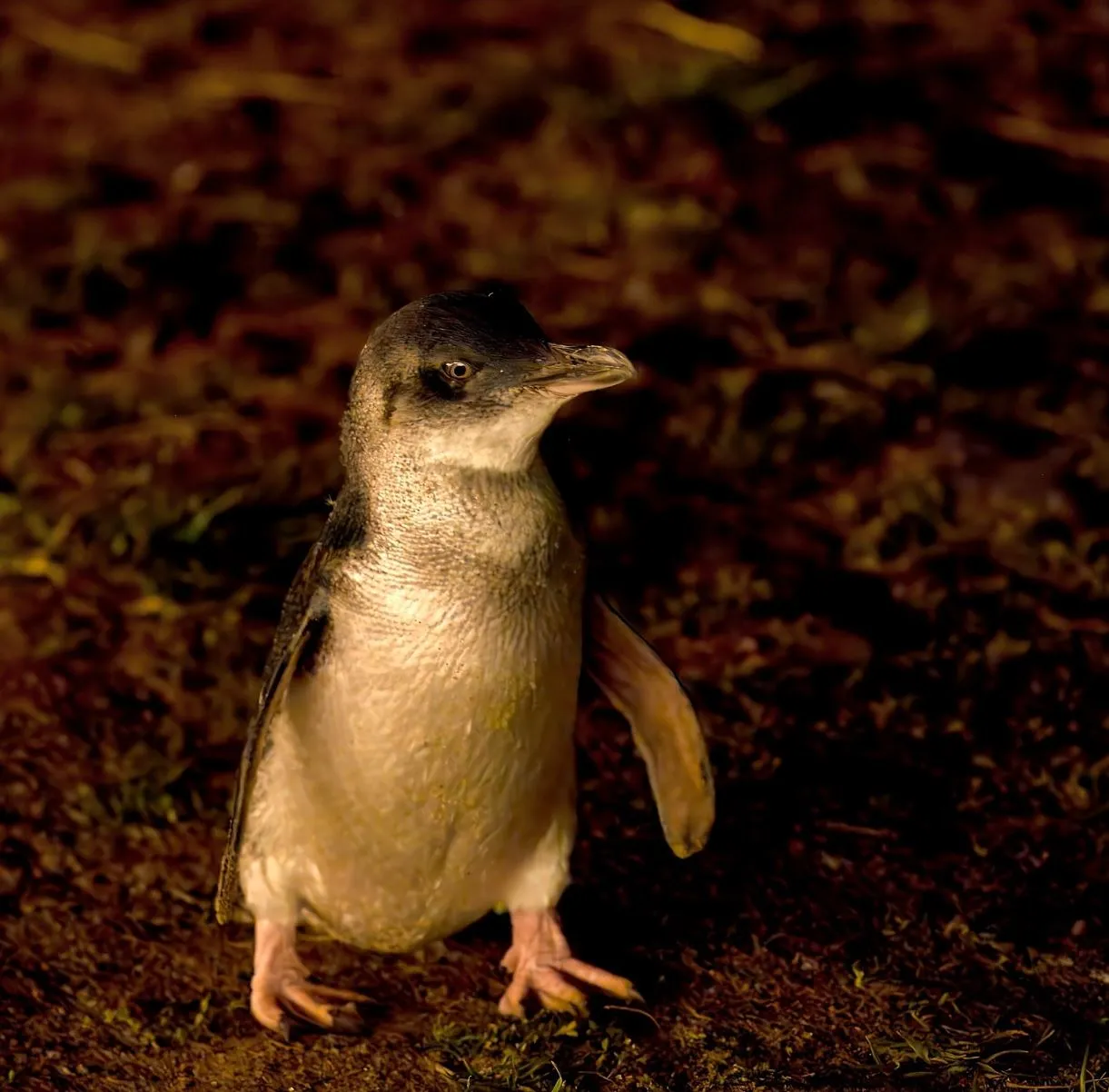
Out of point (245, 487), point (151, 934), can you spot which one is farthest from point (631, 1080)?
point (245, 487)

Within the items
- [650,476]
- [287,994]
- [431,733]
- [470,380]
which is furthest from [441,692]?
[650,476]

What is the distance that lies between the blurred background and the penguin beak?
23 cm

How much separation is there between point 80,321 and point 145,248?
30 centimetres

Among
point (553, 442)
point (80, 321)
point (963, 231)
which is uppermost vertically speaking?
point (553, 442)

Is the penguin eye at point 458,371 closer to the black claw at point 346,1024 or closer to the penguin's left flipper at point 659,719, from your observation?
the penguin's left flipper at point 659,719

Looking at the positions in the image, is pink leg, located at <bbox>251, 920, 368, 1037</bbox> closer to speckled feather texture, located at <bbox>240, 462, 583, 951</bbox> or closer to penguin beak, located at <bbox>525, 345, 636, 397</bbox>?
speckled feather texture, located at <bbox>240, 462, 583, 951</bbox>

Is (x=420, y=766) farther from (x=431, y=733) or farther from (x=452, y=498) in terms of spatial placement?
(x=452, y=498)

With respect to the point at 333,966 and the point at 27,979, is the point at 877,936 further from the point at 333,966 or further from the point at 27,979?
the point at 27,979

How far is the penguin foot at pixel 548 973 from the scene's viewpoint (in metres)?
2.00

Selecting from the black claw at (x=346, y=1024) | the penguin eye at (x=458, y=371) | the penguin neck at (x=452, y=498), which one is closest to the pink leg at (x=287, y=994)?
the black claw at (x=346, y=1024)

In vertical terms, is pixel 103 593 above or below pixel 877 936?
below

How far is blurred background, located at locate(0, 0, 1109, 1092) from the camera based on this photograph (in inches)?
81.5

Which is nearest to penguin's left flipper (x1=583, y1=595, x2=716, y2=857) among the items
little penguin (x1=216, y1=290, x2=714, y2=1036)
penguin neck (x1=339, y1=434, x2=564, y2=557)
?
little penguin (x1=216, y1=290, x2=714, y2=1036)

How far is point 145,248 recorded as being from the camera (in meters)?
4.14
